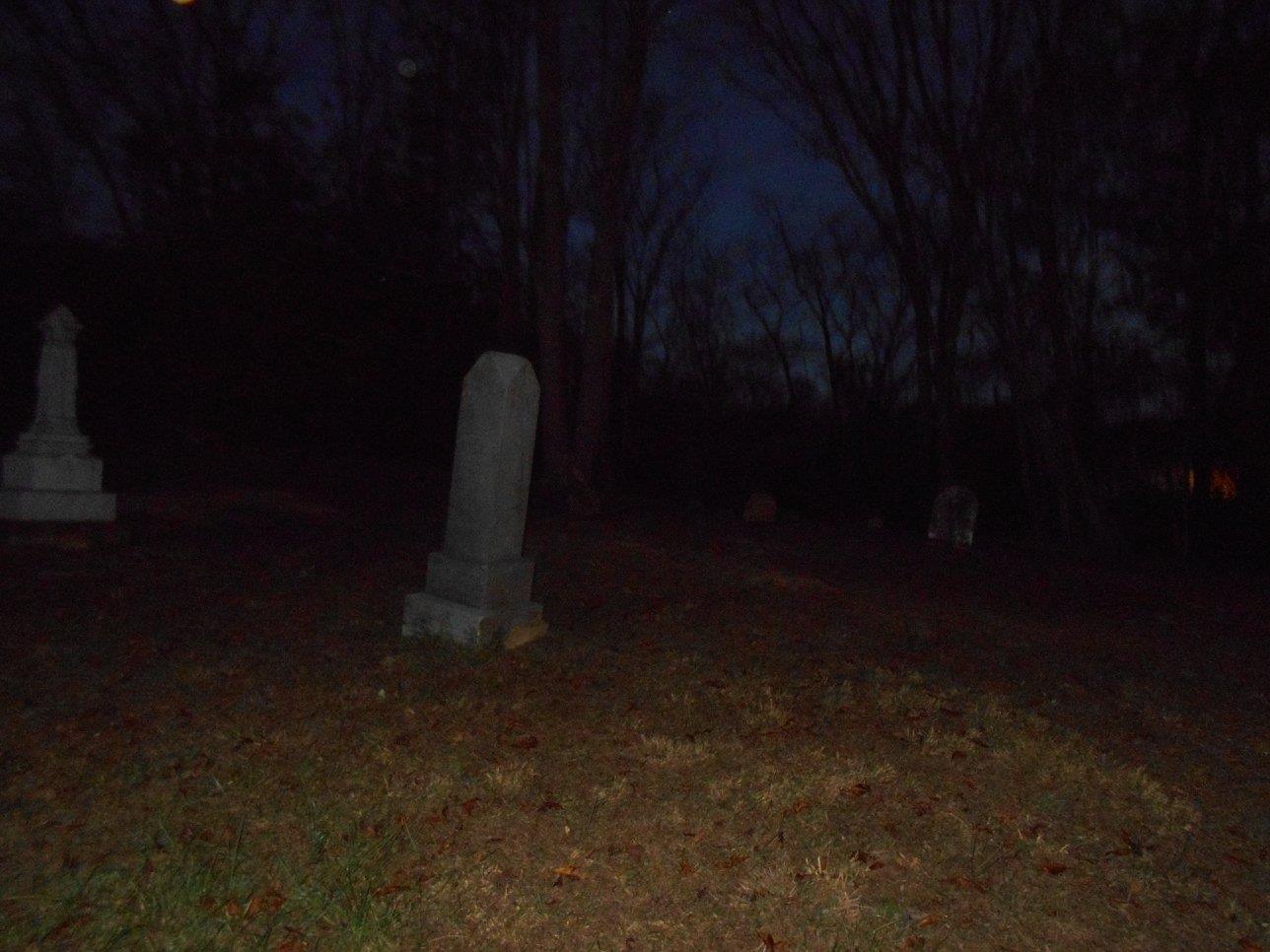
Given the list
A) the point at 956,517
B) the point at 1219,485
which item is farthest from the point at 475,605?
the point at 1219,485

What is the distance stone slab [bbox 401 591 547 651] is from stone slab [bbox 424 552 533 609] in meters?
0.05

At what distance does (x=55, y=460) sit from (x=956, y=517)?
11885 millimetres

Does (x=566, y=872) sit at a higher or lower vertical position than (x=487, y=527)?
lower

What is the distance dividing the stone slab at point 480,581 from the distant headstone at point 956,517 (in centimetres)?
906

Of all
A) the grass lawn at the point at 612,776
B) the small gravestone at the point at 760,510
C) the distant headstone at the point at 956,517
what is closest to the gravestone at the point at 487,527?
the grass lawn at the point at 612,776

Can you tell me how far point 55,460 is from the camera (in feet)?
32.8

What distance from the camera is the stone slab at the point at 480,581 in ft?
20.5

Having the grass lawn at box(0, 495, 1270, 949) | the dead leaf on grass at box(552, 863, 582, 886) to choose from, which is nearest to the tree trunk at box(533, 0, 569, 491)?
the grass lawn at box(0, 495, 1270, 949)

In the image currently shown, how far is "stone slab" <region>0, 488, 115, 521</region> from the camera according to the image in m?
9.83

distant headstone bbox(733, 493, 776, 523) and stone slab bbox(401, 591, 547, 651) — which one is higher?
distant headstone bbox(733, 493, 776, 523)

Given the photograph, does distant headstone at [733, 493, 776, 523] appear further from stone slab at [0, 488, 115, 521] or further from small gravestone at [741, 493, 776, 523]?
stone slab at [0, 488, 115, 521]

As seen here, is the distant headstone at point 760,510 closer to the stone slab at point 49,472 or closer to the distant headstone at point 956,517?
the distant headstone at point 956,517

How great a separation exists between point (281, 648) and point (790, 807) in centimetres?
363

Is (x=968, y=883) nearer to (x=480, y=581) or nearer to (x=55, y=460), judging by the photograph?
(x=480, y=581)
